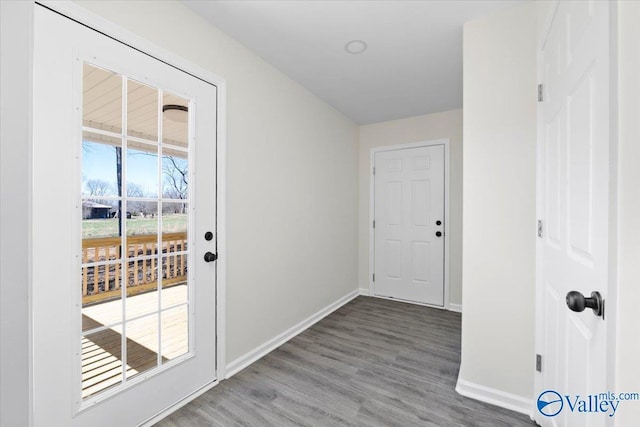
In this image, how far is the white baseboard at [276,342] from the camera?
209 cm

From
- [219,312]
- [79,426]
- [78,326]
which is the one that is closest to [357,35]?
[219,312]

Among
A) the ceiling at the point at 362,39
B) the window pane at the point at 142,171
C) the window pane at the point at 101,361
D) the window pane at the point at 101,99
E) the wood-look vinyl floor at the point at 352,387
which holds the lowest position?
the wood-look vinyl floor at the point at 352,387

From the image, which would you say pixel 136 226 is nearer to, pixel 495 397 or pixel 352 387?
pixel 352 387

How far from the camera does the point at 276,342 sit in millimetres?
2490

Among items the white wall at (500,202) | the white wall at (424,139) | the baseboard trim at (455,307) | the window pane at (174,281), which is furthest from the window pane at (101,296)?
the baseboard trim at (455,307)

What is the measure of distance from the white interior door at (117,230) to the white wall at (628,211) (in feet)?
6.19

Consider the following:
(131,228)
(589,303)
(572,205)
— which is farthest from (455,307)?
(131,228)

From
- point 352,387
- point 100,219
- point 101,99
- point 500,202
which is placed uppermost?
point 101,99

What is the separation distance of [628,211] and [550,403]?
4.07 ft

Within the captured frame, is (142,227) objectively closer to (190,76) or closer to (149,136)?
(149,136)

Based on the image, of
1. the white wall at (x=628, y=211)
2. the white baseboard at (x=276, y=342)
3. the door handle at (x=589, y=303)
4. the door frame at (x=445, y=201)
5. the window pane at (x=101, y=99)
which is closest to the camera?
the white wall at (x=628, y=211)

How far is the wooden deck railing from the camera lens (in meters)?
1.36

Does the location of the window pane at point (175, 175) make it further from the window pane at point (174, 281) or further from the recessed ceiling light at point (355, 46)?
the recessed ceiling light at point (355, 46)

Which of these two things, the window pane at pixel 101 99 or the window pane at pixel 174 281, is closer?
the window pane at pixel 101 99
